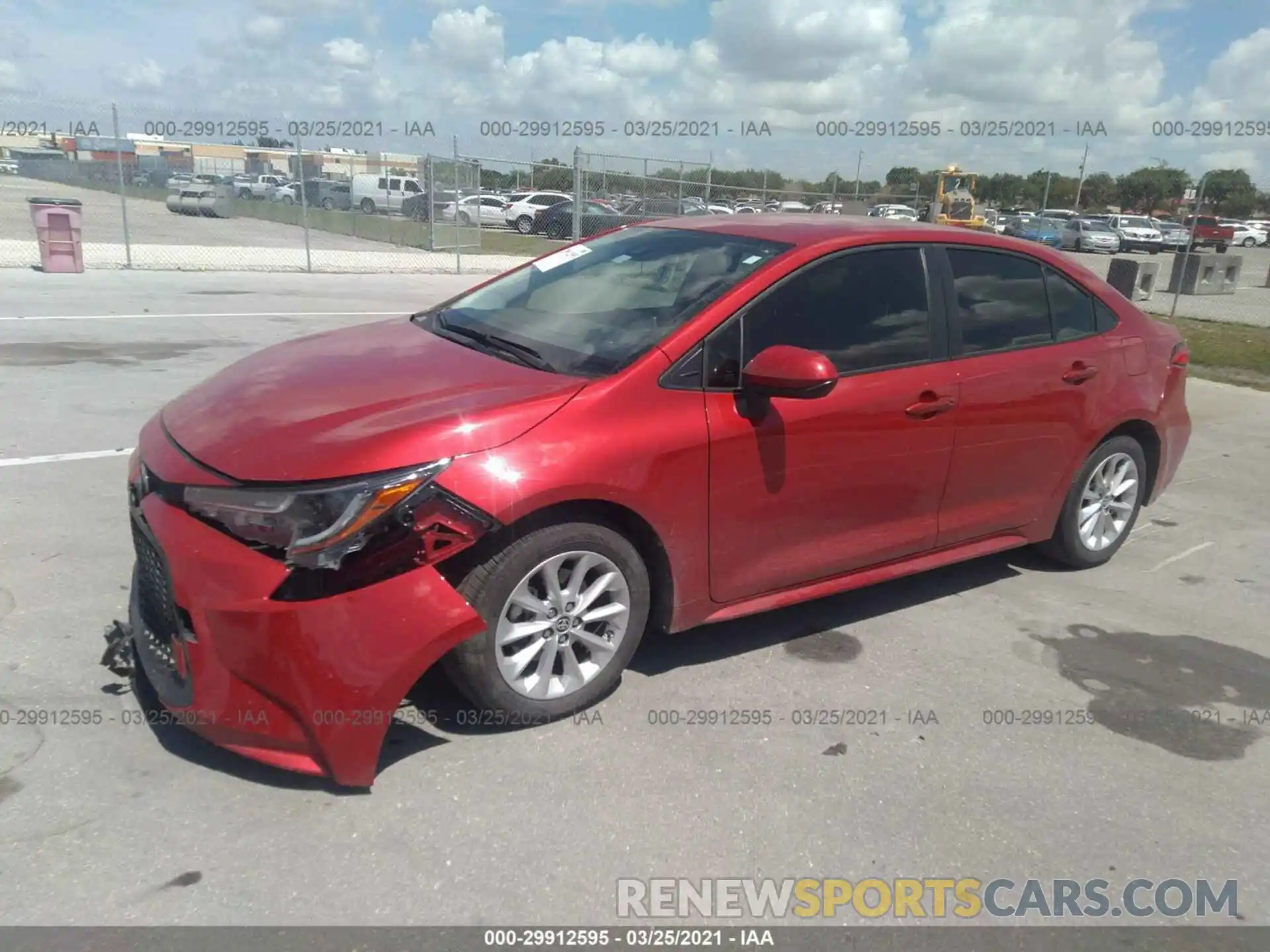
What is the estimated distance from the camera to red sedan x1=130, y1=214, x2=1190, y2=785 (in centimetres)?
280

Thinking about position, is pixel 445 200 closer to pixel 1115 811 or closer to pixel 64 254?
pixel 64 254

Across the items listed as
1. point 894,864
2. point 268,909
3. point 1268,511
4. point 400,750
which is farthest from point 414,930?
point 1268,511

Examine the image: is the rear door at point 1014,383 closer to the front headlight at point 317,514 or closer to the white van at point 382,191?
the front headlight at point 317,514

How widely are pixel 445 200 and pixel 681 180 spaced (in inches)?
219

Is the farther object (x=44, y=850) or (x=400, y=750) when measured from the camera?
(x=400, y=750)

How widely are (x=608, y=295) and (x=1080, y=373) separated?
2.32 metres

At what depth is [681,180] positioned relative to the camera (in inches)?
826

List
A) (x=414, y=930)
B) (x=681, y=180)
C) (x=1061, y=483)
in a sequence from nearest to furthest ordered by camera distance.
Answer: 1. (x=414, y=930)
2. (x=1061, y=483)
3. (x=681, y=180)

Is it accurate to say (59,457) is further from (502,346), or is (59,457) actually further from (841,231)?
(841,231)

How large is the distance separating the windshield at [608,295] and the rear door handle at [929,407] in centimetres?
84

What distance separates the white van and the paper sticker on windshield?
2551 cm

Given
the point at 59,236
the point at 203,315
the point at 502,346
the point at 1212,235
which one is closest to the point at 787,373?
the point at 502,346

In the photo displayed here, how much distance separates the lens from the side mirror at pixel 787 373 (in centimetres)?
340

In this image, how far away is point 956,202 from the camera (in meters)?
31.3
